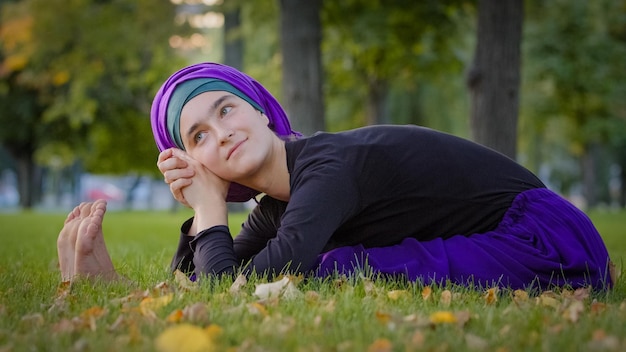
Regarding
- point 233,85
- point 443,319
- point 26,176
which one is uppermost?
point 233,85

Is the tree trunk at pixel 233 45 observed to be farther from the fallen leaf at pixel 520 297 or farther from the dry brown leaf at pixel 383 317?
the dry brown leaf at pixel 383 317

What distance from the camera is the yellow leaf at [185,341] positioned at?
6.88 ft

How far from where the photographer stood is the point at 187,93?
349cm

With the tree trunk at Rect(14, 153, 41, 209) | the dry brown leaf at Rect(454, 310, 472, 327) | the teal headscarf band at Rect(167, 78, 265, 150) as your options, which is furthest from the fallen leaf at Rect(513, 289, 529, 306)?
the tree trunk at Rect(14, 153, 41, 209)

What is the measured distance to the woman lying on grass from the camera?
11.1 ft

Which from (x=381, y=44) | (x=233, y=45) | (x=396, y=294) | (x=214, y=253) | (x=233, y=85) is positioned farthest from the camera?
(x=233, y=45)

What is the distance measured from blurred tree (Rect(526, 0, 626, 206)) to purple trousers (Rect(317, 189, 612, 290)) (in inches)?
674

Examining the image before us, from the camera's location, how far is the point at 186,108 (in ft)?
11.4

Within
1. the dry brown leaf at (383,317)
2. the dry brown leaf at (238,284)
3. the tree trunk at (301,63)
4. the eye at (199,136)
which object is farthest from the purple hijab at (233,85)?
the tree trunk at (301,63)

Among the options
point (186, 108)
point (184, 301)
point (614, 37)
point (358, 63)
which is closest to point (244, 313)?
point (184, 301)

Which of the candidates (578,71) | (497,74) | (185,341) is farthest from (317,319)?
(578,71)

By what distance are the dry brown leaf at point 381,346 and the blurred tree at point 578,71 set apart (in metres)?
18.8

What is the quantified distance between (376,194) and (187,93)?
3.33 ft

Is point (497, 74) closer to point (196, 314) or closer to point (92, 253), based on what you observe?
point (92, 253)
